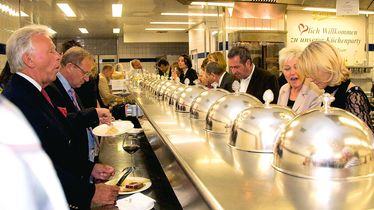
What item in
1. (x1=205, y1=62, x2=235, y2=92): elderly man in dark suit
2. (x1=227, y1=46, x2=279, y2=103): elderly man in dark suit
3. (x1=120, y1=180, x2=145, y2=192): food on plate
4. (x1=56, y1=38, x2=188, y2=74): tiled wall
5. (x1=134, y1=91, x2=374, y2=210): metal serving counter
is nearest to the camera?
(x1=134, y1=91, x2=374, y2=210): metal serving counter

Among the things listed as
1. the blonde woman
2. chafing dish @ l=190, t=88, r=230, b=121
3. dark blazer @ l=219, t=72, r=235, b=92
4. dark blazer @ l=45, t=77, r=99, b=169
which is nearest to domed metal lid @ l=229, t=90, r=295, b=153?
chafing dish @ l=190, t=88, r=230, b=121

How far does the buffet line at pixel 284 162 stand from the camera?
88 cm

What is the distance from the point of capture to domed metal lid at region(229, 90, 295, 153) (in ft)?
4.36

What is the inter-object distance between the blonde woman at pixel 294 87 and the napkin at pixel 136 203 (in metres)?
1.27

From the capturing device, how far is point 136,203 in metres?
1.71

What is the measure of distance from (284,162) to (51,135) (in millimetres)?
1224

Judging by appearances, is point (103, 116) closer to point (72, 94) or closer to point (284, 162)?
point (72, 94)

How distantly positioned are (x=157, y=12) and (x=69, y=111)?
21.4 ft

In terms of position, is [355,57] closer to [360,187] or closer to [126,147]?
[126,147]

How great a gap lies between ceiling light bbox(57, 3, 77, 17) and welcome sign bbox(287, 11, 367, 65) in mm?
4592

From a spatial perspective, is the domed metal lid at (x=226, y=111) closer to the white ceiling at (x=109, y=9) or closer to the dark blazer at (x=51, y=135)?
the dark blazer at (x=51, y=135)

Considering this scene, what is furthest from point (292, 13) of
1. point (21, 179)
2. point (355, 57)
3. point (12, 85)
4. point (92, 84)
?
point (21, 179)

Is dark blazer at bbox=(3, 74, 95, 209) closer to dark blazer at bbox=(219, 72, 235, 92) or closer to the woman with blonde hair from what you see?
the woman with blonde hair

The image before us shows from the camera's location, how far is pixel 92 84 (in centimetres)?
441
